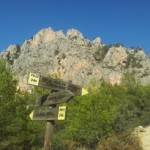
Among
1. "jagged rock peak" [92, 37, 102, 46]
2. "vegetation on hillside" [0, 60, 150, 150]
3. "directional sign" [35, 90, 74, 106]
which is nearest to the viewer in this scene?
"directional sign" [35, 90, 74, 106]

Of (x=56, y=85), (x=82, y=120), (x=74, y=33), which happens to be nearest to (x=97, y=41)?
(x=74, y=33)

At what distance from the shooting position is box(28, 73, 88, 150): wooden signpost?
32.0 feet

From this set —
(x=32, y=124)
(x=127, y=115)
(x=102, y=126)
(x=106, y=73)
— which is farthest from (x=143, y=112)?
(x=106, y=73)

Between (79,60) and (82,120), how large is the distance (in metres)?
76.7

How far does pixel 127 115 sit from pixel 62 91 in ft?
124

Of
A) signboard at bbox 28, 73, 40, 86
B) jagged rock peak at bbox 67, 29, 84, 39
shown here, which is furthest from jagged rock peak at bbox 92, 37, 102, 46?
signboard at bbox 28, 73, 40, 86

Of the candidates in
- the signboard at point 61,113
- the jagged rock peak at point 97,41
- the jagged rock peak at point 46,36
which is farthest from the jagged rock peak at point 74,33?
the signboard at point 61,113

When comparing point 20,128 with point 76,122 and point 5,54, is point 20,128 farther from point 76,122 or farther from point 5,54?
point 5,54

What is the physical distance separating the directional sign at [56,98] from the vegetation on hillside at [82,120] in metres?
9.16

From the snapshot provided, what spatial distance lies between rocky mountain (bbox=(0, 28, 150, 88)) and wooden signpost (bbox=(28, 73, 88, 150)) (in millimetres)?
88386

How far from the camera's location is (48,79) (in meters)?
10.2

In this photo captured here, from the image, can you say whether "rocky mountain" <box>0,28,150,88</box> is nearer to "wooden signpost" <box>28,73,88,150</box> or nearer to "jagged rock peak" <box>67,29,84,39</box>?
"jagged rock peak" <box>67,29,84,39</box>

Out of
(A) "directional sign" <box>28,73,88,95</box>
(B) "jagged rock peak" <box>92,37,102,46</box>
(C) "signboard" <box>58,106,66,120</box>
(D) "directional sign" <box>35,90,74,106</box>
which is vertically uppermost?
(B) "jagged rock peak" <box>92,37,102,46</box>

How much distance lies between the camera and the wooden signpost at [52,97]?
9758mm
